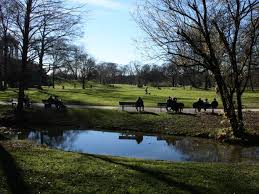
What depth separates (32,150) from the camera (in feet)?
50.9

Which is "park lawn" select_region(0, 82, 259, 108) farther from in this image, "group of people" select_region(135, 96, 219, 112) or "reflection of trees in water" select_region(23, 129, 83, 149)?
"reflection of trees in water" select_region(23, 129, 83, 149)

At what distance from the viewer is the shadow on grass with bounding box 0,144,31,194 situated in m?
10.4

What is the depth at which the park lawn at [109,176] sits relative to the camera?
10.7m

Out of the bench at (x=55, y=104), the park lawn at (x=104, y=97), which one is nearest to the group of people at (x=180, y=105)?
the bench at (x=55, y=104)

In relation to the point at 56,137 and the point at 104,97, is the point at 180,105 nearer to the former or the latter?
the point at 56,137

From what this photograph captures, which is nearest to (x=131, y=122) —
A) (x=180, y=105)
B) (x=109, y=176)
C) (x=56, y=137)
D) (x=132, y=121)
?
(x=132, y=121)

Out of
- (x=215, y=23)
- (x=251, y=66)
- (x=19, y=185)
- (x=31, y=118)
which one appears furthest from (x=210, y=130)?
(x=19, y=185)

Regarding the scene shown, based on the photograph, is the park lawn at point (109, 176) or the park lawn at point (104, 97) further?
the park lawn at point (104, 97)

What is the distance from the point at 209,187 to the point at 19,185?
4.65m

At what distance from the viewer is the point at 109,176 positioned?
11766 millimetres

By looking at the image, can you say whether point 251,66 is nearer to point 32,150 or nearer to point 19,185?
point 32,150

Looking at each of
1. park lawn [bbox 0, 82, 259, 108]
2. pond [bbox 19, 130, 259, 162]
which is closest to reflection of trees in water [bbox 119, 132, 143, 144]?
pond [bbox 19, 130, 259, 162]

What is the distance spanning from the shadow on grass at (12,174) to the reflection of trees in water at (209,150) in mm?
9133

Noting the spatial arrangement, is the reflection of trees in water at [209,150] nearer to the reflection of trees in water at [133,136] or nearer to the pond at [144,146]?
the pond at [144,146]
